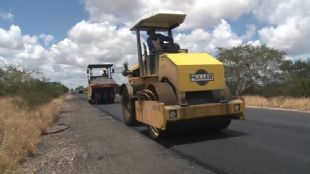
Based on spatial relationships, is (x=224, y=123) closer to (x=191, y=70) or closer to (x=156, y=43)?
(x=191, y=70)

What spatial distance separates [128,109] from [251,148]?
597 centimetres

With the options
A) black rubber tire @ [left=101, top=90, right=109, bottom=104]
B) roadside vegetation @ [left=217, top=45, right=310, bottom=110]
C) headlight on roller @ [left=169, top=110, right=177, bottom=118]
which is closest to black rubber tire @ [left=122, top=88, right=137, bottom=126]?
headlight on roller @ [left=169, top=110, right=177, bottom=118]

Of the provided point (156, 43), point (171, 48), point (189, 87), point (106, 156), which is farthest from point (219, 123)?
point (106, 156)

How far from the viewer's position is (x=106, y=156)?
9062mm

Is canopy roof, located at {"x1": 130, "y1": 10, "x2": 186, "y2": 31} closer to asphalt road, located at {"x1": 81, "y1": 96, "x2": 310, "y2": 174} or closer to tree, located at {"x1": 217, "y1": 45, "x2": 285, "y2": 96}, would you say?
asphalt road, located at {"x1": 81, "y1": 96, "x2": 310, "y2": 174}

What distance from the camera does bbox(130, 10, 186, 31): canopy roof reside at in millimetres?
11812

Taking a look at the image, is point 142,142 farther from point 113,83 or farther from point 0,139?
point 113,83

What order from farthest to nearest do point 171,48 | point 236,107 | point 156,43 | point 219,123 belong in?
point 156,43 → point 171,48 → point 219,123 → point 236,107

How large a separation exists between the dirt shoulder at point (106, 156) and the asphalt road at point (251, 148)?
401mm

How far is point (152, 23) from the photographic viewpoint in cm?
1233

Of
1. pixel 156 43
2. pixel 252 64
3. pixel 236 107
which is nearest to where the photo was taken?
pixel 236 107

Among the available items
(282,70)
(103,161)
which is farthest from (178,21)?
(282,70)

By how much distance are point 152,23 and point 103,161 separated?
507 centimetres

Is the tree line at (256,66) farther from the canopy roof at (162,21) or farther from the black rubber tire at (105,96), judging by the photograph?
Result: the canopy roof at (162,21)
